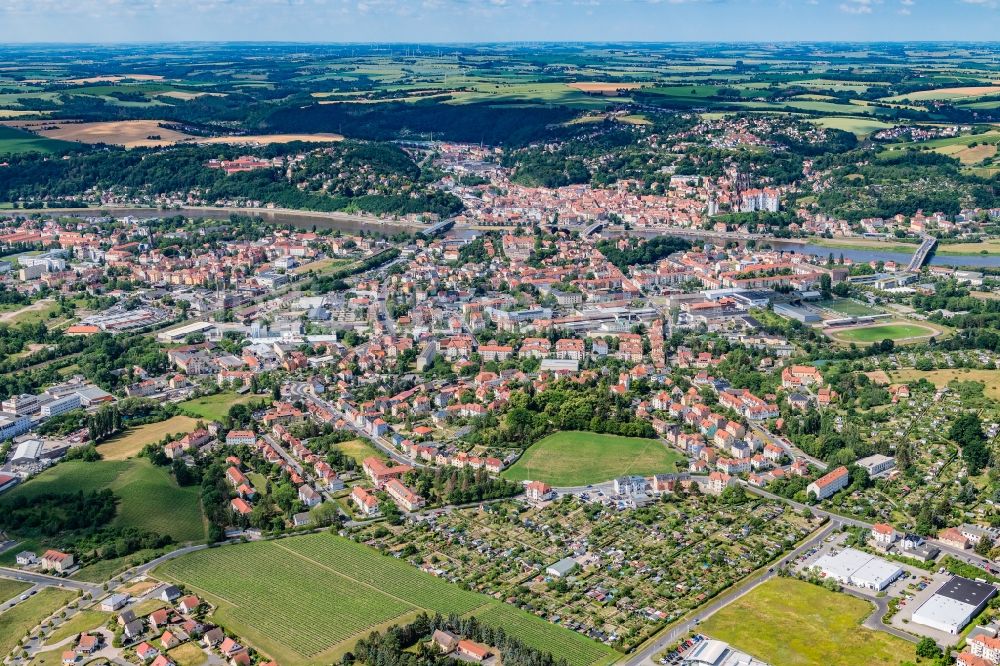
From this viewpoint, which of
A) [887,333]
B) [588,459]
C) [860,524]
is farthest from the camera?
[887,333]

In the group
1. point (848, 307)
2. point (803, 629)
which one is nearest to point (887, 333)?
point (848, 307)

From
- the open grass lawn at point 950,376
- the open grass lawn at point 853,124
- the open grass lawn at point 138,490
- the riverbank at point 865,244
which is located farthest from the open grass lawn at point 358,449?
the open grass lawn at point 853,124

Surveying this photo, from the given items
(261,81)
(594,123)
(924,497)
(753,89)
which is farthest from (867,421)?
(261,81)

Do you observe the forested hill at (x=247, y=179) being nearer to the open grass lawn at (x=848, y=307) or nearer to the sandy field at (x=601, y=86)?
the open grass lawn at (x=848, y=307)

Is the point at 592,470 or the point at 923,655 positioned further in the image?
the point at 592,470

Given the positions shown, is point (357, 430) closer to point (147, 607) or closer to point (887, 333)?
point (147, 607)

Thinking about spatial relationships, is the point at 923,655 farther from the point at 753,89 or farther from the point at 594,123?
the point at 753,89

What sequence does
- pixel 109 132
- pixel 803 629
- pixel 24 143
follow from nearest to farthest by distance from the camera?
pixel 803 629, pixel 24 143, pixel 109 132
